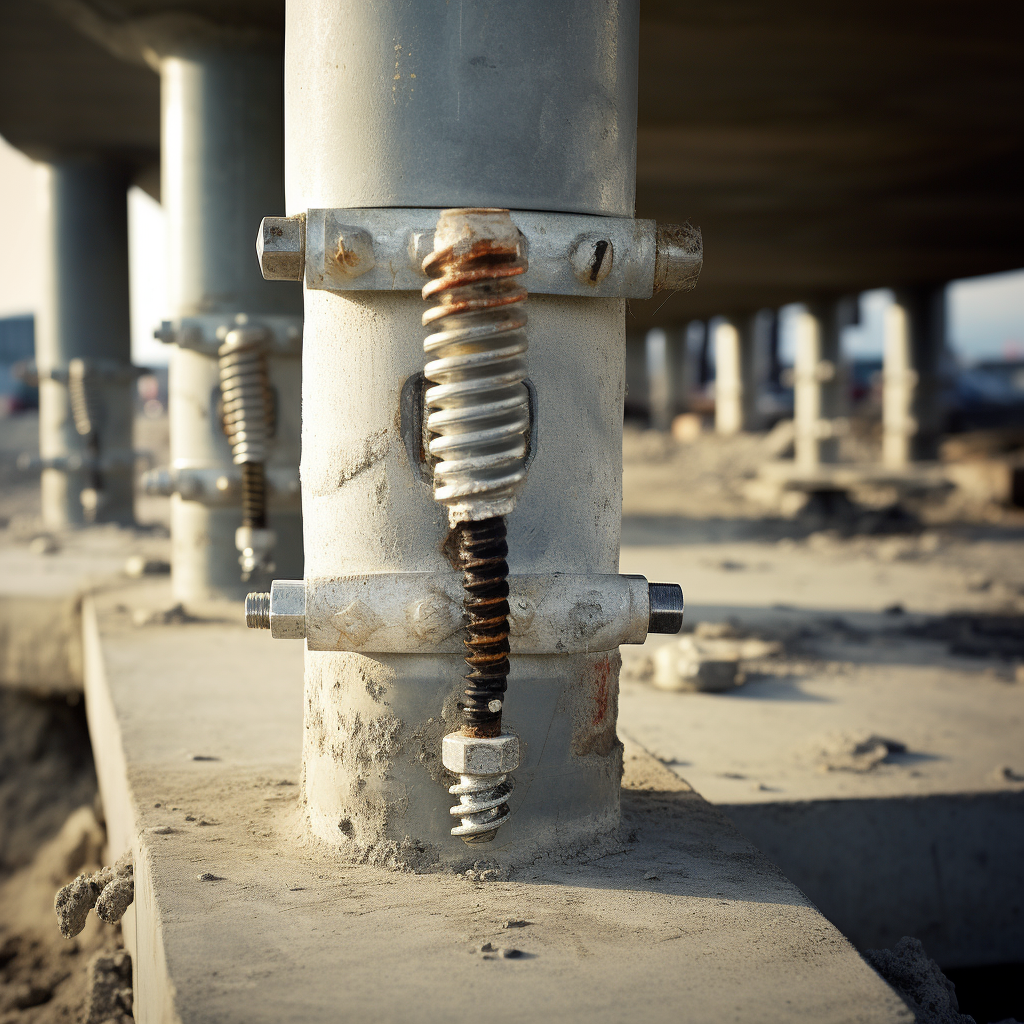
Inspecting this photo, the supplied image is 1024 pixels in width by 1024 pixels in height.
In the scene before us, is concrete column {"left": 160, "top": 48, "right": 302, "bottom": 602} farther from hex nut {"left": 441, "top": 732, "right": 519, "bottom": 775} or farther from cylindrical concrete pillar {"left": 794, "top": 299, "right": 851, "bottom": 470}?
cylindrical concrete pillar {"left": 794, "top": 299, "right": 851, "bottom": 470}

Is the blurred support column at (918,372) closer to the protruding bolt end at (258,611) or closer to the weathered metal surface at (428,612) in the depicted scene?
the weathered metal surface at (428,612)

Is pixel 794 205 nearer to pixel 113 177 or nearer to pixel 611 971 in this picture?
pixel 113 177

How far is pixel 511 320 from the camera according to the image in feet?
5.92

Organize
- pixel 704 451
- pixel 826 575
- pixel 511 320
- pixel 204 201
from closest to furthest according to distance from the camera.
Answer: pixel 511 320, pixel 204 201, pixel 826 575, pixel 704 451

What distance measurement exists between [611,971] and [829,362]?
14.9m

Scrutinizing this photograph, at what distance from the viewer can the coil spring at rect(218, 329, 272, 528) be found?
12.9 feet

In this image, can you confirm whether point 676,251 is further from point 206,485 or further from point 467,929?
point 206,485

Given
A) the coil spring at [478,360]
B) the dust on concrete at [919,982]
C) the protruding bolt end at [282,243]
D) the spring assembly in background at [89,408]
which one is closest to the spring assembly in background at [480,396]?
the coil spring at [478,360]

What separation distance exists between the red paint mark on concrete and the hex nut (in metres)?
0.29

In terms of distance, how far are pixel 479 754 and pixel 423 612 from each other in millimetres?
271

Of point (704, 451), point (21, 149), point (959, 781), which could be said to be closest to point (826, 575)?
point (959, 781)

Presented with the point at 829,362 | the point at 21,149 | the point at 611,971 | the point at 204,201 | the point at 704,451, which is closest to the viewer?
the point at 611,971

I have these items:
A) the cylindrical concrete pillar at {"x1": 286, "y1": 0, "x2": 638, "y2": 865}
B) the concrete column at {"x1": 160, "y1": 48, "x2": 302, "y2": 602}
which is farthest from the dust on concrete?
the concrete column at {"x1": 160, "y1": 48, "x2": 302, "y2": 602}

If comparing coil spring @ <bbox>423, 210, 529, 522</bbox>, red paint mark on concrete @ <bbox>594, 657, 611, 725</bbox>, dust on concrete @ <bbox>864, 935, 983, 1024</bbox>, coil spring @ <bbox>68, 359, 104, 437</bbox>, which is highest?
coil spring @ <bbox>68, 359, 104, 437</bbox>
